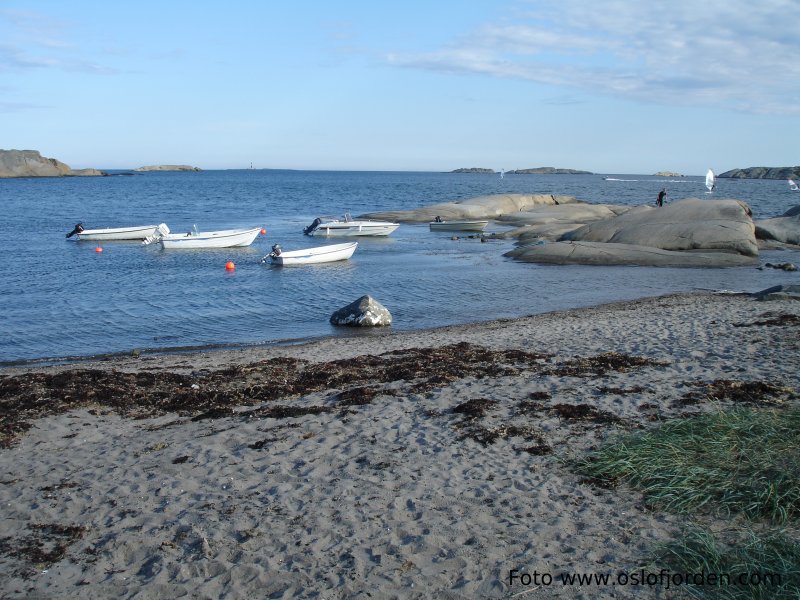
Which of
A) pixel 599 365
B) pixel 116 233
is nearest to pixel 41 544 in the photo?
pixel 599 365

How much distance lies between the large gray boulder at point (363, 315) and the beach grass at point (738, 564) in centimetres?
1277

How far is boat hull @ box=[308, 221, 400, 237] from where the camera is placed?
137ft

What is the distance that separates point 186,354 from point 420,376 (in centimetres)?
645

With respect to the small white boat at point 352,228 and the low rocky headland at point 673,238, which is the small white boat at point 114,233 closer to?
the small white boat at point 352,228

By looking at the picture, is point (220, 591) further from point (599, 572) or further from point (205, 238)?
point (205, 238)

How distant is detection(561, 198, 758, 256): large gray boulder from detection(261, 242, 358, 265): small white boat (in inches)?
438

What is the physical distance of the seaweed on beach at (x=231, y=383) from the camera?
10277mm

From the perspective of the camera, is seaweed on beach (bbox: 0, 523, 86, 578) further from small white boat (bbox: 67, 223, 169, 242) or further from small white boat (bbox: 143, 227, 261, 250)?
small white boat (bbox: 67, 223, 169, 242)

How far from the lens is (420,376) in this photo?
11414 millimetres

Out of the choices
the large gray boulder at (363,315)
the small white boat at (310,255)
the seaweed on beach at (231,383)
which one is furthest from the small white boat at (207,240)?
the seaweed on beach at (231,383)

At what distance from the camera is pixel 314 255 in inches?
1211

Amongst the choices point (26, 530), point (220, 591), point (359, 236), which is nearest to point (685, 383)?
point (220, 591)

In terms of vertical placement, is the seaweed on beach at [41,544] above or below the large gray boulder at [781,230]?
below

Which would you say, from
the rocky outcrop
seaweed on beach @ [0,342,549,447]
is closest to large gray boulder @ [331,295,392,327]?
seaweed on beach @ [0,342,549,447]
